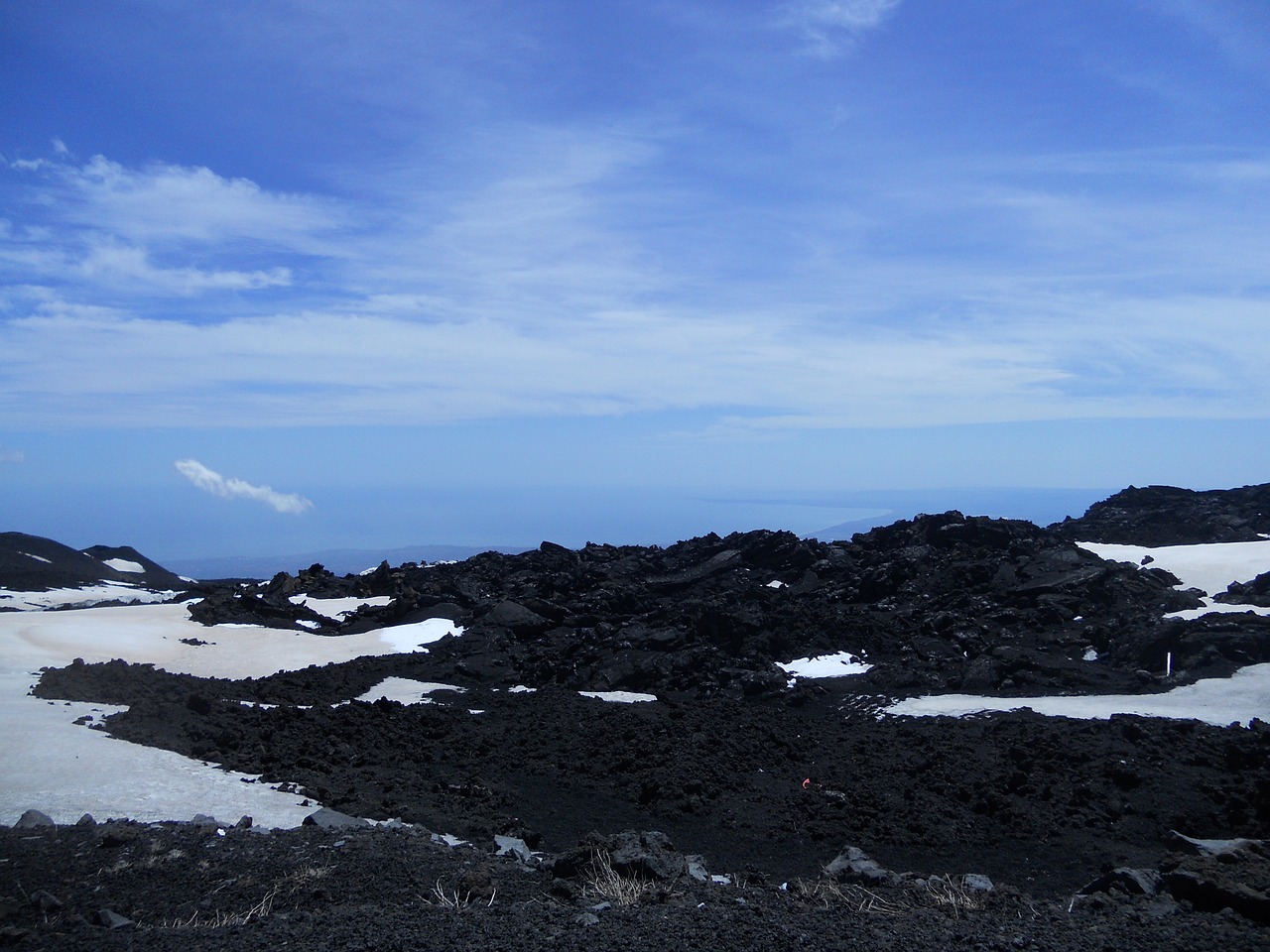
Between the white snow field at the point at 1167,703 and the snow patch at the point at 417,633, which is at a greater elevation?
the white snow field at the point at 1167,703

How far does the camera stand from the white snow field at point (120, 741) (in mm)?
8484

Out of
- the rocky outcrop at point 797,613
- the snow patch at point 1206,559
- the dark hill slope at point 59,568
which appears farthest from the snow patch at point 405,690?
the dark hill slope at point 59,568

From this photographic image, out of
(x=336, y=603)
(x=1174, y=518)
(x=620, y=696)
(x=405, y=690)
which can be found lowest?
(x=405, y=690)

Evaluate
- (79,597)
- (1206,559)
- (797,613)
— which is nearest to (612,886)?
(797,613)

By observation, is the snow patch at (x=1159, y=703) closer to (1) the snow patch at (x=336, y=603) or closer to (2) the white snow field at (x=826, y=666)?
(2) the white snow field at (x=826, y=666)

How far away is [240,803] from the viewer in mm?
8883

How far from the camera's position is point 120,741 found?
1041cm

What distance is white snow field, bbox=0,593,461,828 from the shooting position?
848 cm

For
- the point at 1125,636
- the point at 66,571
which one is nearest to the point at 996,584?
the point at 1125,636

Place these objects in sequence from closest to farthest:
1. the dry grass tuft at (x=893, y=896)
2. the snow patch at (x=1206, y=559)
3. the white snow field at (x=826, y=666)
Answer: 1. the dry grass tuft at (x=893, y=896)
2. the white snow field at (x=826, y=666)
3. the snow patch at (x=1206, y=559)

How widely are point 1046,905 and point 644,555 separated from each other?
21571mm

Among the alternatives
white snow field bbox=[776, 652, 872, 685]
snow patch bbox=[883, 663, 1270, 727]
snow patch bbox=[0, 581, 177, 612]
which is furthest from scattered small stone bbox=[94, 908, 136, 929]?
snow patch bbox=[0, 581, 177, 612]

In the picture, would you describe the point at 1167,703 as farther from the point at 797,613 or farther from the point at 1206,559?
the point at 1206,559

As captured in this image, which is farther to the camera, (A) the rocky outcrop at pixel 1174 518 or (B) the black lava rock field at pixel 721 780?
(A) the rocky outcrop at pixel 1174 518
